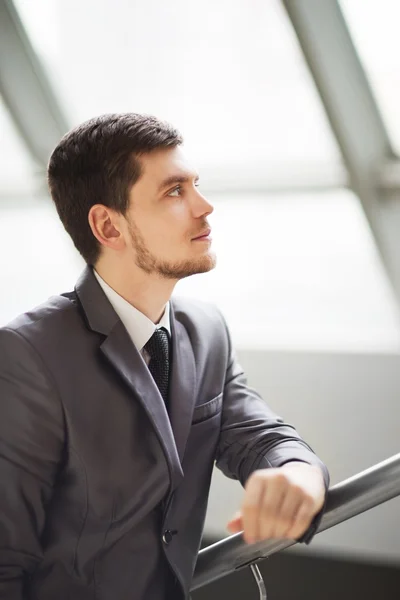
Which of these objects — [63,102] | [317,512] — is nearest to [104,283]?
[317,512]

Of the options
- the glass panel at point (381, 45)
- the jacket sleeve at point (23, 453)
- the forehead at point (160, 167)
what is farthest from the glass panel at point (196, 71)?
the jacket sleeve at point (23, 453)

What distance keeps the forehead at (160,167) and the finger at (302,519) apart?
720mm

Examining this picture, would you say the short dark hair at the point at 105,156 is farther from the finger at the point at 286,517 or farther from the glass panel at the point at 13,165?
the glass panel at the point at 13,165

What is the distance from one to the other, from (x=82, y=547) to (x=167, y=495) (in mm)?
184

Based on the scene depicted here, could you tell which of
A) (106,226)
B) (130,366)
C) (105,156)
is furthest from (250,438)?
(105,156)

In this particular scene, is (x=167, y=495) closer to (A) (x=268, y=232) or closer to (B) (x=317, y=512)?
(B) (x=317, y=512)

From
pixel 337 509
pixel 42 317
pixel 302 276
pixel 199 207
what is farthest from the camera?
pixel 302 276

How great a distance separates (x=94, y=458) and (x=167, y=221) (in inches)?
19.3

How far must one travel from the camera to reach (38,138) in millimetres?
2854

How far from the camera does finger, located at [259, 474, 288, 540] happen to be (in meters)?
1.16

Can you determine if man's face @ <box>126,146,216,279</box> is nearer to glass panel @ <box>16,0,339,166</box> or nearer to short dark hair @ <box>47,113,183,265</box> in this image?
short dark hair @ <box>47,113,183,265</box>

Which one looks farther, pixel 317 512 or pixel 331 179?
pixel 331 179

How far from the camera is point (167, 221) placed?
61.2 inches

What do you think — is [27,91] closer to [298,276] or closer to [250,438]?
[298,276]
